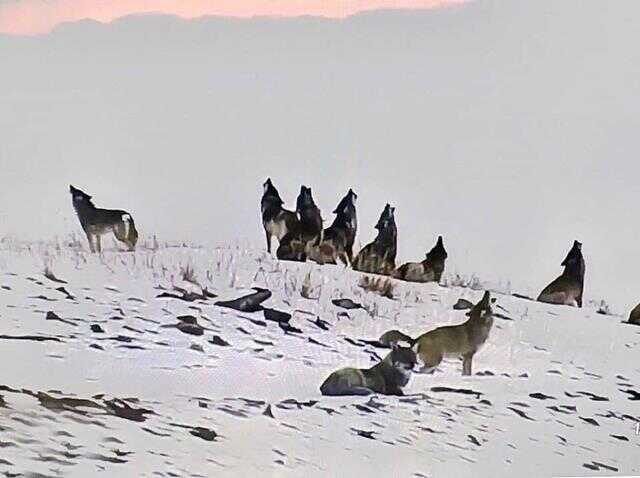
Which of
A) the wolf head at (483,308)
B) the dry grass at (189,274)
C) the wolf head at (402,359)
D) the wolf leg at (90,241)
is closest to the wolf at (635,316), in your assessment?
the wolf head at (483,308)

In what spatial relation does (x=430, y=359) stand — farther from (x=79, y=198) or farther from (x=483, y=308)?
(x=79, y=198)

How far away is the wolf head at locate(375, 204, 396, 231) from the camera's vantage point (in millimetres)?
1329

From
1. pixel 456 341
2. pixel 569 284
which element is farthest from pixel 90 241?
pixel 569 284

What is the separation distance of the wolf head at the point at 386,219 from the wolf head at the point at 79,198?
0.37 m

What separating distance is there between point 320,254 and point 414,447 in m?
0.28

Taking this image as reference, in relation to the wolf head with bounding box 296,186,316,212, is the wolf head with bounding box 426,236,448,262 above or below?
below

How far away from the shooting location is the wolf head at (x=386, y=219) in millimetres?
1329

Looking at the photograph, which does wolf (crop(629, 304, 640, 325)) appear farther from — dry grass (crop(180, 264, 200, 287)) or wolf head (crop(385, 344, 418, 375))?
dry grass (crop(180, 264, 200, 287))

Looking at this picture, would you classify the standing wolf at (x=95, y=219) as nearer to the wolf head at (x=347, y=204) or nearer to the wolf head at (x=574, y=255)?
the wolf head at (x=347, y=204)

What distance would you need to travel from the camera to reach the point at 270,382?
4.26 ft

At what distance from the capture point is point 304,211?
4.33 ft

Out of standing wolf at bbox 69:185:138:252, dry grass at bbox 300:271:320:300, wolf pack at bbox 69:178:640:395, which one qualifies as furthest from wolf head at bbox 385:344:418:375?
standing wolf at bbox 69:185:138:252

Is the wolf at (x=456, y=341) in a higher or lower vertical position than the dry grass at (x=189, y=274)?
lower

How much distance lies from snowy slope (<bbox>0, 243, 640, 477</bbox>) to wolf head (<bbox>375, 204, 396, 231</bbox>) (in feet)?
0.24
